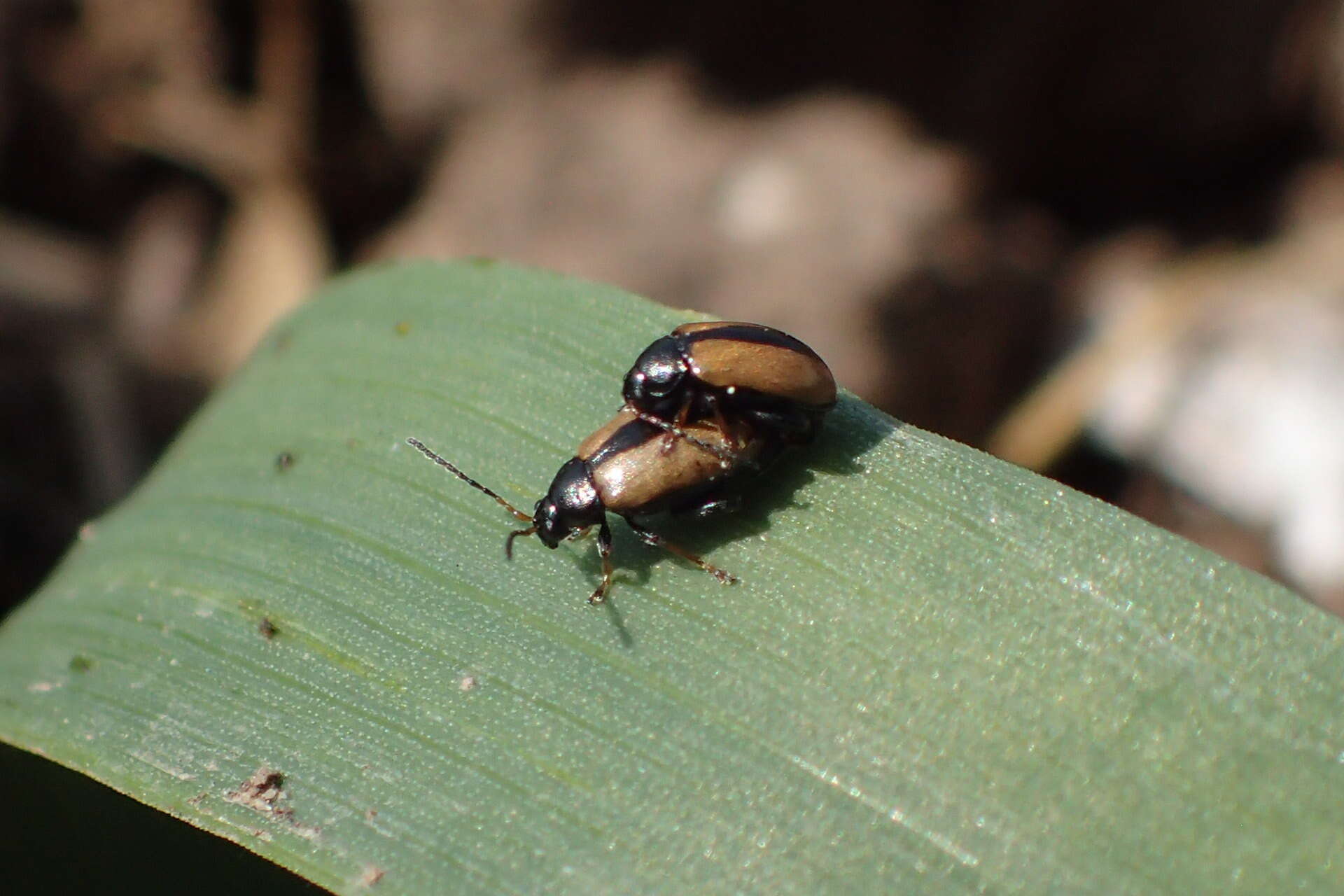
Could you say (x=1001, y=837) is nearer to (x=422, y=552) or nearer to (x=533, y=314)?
(x=422, y=552)

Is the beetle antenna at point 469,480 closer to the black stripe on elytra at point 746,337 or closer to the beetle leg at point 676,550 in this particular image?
the beetle leg at point 676,550

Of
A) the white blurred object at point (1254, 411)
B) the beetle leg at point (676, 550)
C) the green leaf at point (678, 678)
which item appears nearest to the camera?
the green leaf at point (678, 678)

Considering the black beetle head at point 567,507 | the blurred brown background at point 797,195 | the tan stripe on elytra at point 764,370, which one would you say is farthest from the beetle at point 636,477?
the blurred brown background at point 797,195

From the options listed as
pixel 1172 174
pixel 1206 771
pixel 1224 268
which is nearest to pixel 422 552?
pixel 1206 771

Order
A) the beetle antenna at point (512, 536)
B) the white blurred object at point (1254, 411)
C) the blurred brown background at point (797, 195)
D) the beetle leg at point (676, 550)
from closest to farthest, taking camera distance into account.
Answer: the beetle leg at point (676, 550), the beetle antenna at point (512, 536), the white blurred object at point (1254, 411), the blurred brown background at point (797, 195)

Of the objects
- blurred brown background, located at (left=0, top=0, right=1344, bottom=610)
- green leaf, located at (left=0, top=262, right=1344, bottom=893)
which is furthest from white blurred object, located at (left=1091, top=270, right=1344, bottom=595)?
green leaf, located at (left=0, top=262, right=1344, bottom=893)

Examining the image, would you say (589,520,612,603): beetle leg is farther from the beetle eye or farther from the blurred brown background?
the blurred brown background

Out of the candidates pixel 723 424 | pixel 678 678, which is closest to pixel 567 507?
pixel 723 424
